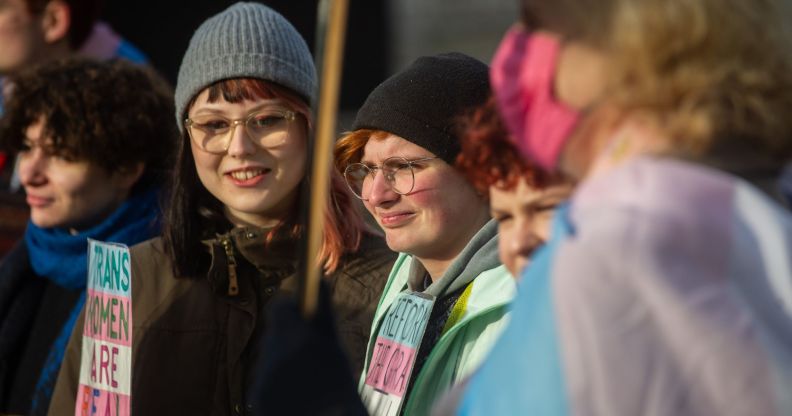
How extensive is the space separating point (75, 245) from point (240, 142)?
3.28ft

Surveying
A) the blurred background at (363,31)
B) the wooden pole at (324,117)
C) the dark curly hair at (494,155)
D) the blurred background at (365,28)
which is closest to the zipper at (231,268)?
the dark curly hair at (494,155)

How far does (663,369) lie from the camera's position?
5.05 feet

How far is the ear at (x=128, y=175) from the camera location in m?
4.41

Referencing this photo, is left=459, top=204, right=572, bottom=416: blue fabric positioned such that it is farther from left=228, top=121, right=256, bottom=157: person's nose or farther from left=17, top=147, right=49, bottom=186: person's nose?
left=17, top=147, right=49, bottom=186: person's nose

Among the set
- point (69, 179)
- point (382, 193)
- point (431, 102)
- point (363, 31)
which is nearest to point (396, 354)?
point (382, 193)

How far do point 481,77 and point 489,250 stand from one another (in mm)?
511

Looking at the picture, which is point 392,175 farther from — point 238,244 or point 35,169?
point 35,169

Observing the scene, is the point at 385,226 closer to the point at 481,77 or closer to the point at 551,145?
the point at 481,77

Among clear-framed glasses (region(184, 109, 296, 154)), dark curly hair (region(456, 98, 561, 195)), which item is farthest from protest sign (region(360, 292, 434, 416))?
dark curly hair (region(456, 98, 561, 195))

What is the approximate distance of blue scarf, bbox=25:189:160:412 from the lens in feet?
13.9

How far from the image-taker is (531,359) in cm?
161

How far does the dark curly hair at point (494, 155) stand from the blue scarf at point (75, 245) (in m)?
2.28

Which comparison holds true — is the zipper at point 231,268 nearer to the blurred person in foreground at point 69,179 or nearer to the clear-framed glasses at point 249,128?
the clear-framed glasses at point 249,128

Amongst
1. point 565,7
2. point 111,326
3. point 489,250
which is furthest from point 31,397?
point 565,7
